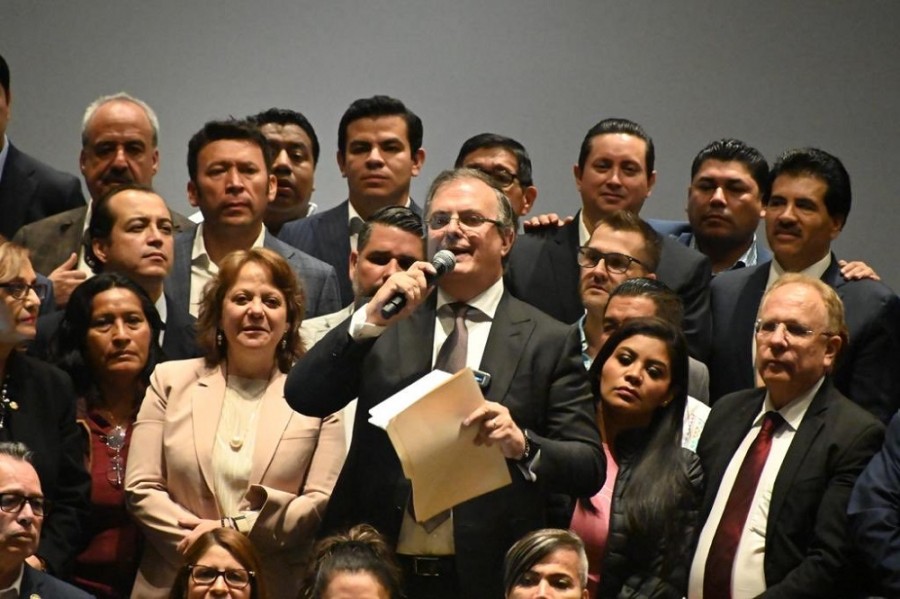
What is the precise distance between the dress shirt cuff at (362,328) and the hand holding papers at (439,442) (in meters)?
0.15

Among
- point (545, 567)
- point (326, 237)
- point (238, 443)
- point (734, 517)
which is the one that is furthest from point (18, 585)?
point (326, 237)

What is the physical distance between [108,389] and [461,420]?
1434mm

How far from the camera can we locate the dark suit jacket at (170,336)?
203 inches

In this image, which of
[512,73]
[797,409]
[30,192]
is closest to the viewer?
[797,409]

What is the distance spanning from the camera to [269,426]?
4.73 metres

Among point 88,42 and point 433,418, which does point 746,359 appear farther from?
point 88,42

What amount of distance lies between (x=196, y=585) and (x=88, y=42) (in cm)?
312

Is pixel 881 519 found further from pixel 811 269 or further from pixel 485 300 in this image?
pixel 811 269

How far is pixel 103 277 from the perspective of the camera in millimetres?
5137

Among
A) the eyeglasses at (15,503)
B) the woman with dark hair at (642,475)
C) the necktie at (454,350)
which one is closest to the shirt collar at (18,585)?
the eyeglasses at (15,503)

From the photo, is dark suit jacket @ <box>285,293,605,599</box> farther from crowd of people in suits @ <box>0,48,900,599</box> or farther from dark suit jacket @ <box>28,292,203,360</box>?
dark suit jacket @ <box>28,292,203,360</box>

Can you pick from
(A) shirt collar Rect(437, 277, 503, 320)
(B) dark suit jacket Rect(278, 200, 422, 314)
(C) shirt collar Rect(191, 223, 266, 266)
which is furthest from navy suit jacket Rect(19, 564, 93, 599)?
(B) dark suit jacket Rect(278, 200, 422, 314)

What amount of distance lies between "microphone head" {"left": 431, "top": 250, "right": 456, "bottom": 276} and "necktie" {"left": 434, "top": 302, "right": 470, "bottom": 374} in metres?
0.20

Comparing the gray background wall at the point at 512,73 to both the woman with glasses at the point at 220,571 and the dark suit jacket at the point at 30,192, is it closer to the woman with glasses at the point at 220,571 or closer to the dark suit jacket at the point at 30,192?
the dark suit jacket at the point at 30,192
